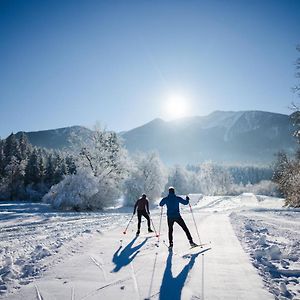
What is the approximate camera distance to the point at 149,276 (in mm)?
7367

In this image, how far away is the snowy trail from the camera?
619 centimetres

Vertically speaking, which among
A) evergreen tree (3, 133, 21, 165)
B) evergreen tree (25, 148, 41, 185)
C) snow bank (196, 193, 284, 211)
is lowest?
snow bank (196, 193, 284, 211)

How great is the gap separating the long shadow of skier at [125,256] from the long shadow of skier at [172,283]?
4.11 ft

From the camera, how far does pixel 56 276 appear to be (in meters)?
7.36

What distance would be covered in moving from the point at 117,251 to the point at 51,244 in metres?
2.70

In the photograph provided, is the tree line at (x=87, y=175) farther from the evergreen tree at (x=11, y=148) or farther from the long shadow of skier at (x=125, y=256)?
the long shadow of skier at (x=125, y=256)

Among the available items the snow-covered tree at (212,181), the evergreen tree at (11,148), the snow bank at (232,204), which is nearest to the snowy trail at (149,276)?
the snow bank at (232,204)

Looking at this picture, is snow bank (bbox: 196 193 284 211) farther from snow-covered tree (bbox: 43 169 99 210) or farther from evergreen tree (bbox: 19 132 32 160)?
evergreen tree (bbox: 19 132 32 160)

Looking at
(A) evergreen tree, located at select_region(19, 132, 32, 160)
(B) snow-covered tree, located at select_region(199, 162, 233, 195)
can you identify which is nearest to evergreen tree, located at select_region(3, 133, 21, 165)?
(A) evergreen tree, located at select_region(19, 132, 32, 160)

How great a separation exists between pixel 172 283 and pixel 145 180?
49.2 meters

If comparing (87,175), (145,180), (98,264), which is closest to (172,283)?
(98,264)

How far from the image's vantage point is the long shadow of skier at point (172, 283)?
6.11 m

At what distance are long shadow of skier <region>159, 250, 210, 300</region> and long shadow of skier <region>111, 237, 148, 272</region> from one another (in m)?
1.25

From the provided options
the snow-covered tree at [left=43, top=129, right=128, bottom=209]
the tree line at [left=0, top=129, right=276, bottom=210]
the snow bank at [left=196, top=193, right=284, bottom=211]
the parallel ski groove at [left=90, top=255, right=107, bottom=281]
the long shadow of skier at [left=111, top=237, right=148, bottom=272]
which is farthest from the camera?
the snow bank at [left=196, top=193, right=284, bottom=211]
